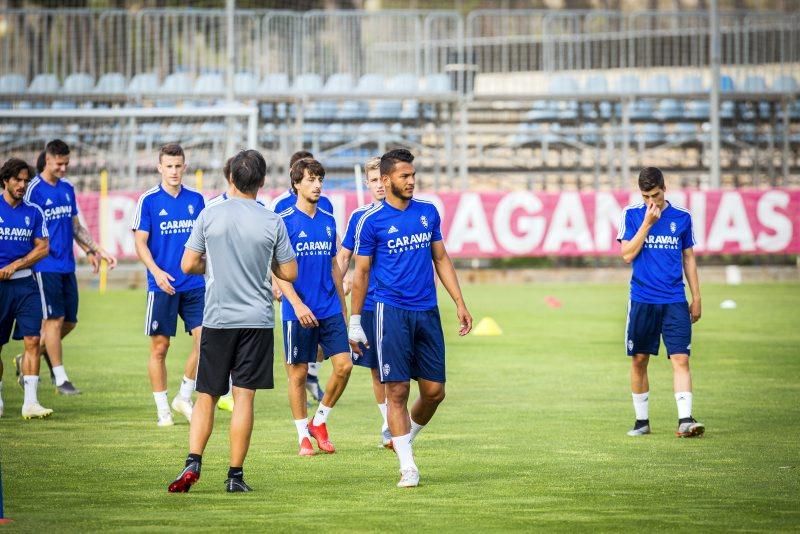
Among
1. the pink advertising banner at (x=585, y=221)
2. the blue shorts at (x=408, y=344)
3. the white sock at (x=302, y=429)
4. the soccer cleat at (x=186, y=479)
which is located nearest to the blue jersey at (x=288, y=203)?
the white sock at (x=302, y=429)

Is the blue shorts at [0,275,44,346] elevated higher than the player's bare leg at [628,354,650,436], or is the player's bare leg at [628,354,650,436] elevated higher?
the blue shorts at [0,275,44,346]

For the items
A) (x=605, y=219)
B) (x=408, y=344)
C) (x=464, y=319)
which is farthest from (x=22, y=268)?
(x=605, y=219)

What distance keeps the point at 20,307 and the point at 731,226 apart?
20948 millimetres

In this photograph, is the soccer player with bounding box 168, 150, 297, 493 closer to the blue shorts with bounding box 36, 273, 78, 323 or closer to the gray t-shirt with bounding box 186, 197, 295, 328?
the gray t-shirt with bounding box 186, 197, 295, 328

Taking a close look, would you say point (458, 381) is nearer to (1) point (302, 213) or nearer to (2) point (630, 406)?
(2) point (630, 406)

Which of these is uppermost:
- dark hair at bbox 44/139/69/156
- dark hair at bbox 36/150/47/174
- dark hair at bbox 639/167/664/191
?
dark hair at bbox 44/139/69/156

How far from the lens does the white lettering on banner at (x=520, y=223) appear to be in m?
29.8

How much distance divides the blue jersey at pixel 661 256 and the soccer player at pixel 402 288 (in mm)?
2632

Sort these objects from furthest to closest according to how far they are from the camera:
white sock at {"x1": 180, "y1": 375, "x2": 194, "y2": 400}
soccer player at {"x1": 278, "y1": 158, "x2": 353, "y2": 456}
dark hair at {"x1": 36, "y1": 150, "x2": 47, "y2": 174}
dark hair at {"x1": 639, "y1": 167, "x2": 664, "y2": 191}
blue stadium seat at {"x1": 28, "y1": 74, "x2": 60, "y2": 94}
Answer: blue stadium seat at {"x1": 28, "y1": 74, "x2": 60, "y2": 94} → dark hair at {"x1": 36, "y1": 150, "x2": 47, "y2": 174} → white sock at {"x1": 180, "y1": 375, "x2": 194, "y2": 400} → dark hair at {"x1": 639, "y1": 167, "x2": 664, "y2": 191} → soccer player at {"x1": 278, "y1": 158, "x2": 353, "y2": 456}

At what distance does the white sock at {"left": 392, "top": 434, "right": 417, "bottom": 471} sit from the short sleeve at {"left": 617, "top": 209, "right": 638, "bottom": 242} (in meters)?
3.36

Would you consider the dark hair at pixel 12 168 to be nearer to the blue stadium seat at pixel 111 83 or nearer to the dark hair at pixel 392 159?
the dark hair at pixel 392 159

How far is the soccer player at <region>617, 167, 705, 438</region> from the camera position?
1106 cm

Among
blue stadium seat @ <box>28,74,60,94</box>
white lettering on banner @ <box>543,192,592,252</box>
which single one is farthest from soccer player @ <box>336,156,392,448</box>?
blue stadium seat @ <box>28,74,60,94</box>

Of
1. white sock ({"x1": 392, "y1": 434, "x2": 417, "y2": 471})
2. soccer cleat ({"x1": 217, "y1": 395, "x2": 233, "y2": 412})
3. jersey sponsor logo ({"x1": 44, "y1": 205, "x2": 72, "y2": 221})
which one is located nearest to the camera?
white sock ({"x1": 392, "y1": 434, "x2": 417, "y2": 471})
